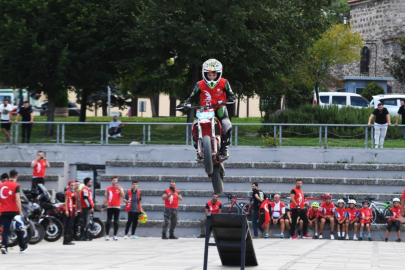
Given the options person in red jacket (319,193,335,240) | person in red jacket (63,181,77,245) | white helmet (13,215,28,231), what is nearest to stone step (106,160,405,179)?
person in red jacket (319,193,335,240)

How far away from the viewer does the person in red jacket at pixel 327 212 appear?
94.3ft

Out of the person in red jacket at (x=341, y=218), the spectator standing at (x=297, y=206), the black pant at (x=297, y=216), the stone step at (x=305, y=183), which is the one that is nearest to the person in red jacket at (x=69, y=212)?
the stone step at (x=305, y=183)

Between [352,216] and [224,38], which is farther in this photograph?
[224,38]

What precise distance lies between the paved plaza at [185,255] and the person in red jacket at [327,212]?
1.42 m

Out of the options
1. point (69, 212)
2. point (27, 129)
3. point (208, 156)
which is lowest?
point (69, 212)

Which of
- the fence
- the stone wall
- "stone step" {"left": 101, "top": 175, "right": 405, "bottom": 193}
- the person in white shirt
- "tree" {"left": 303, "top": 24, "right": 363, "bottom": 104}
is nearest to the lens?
"stone step" {"left": 101, "top": 175, "right": 405, "bottom": 193}

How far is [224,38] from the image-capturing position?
3628 centimetres

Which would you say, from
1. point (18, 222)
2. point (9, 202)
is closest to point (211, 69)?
point (9, 202)

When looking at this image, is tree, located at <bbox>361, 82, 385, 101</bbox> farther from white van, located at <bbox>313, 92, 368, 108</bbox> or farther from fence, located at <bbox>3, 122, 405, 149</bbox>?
fence, located at <bbox>3, 122, 405, 149</bbox>

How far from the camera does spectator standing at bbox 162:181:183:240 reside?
27.4 m

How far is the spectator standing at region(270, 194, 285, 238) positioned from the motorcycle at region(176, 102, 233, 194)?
48.8 ft

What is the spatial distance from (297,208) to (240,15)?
35.8 feet

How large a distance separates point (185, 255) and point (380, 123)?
1422cm

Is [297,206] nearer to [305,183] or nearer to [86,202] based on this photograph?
[305,183]
